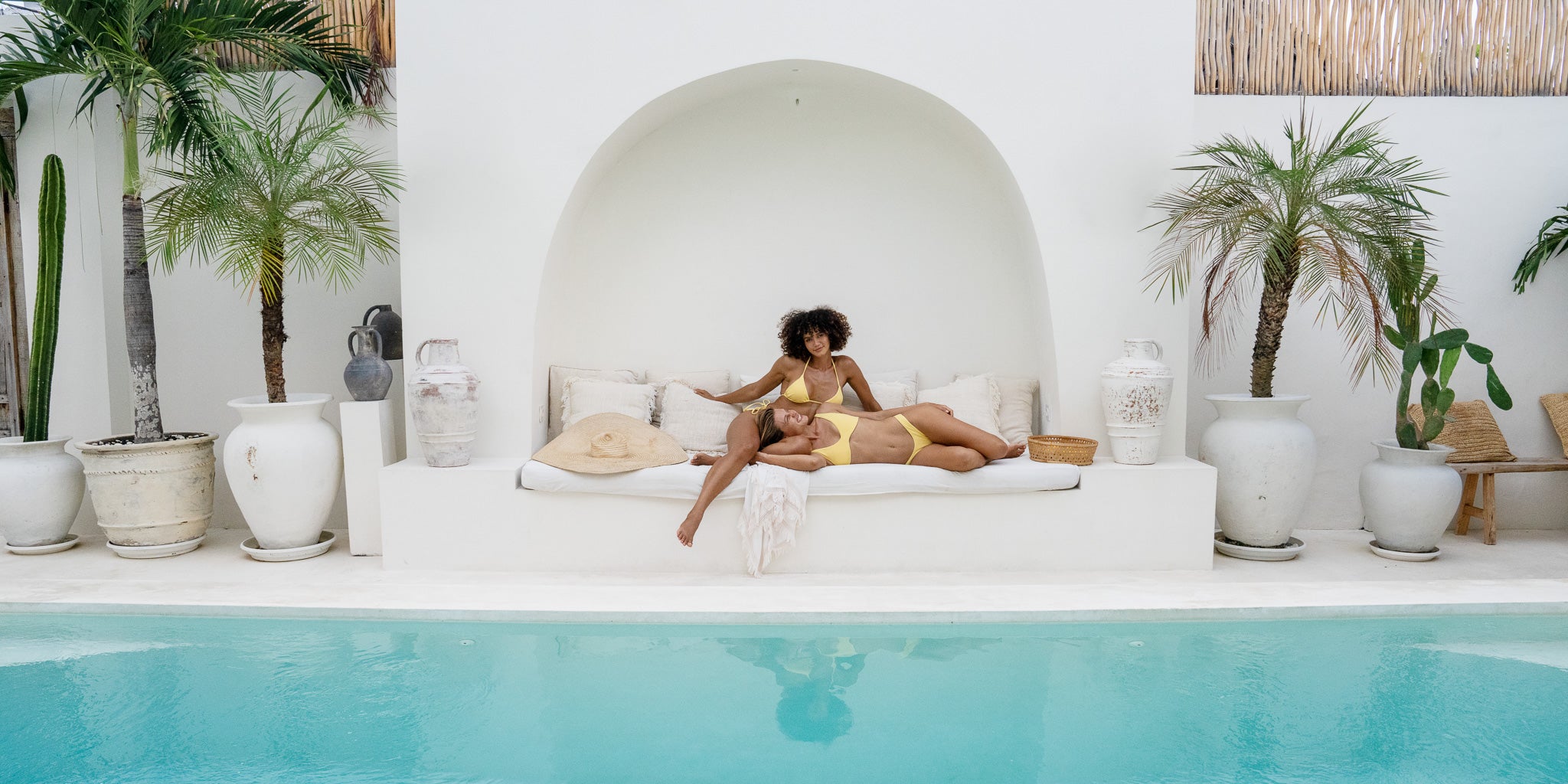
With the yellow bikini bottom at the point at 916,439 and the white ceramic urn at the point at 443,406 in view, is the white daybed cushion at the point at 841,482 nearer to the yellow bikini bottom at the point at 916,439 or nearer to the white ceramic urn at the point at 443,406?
the yellow bikini bottom at the point at 916,439

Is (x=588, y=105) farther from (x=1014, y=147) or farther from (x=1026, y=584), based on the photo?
(x=1026, y=584)

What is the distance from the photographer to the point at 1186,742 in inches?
116

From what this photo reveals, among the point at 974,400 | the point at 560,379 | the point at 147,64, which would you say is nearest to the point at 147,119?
the point at 147,64

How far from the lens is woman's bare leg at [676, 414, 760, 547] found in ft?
15.0

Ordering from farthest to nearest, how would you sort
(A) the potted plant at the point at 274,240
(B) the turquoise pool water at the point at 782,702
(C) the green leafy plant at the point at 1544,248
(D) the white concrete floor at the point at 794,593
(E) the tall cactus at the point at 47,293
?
(C) the green leafy plant at the point at 1544,248 → (E) the tall cactus at the point at 47,293 → (A) the potted plant at the point at 274,240 → (D) the white concrete floor at the point at 794,593 → (B) the turquoise pool water at the point at 782,702

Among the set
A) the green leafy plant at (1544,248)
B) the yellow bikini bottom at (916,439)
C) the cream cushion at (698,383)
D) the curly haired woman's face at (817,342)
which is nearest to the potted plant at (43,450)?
the cream cushion at (698,383)

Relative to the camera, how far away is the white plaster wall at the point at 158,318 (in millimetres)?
5812

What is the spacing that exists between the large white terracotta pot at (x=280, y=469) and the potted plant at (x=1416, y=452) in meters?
5.74

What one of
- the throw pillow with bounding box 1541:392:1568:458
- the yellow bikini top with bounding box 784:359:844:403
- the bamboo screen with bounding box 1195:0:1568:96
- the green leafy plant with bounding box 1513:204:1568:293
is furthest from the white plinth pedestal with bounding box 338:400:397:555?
the throw pillow with bounding box 1541:392:1568:458

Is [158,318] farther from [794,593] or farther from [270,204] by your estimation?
[794,593]

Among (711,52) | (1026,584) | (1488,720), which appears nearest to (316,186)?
(711,52)

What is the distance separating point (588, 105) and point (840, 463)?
2414 millimetres

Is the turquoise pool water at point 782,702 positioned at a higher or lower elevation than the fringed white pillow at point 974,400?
lower

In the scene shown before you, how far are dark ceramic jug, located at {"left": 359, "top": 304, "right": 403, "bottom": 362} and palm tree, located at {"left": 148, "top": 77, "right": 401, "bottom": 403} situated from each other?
1.16ft
